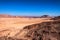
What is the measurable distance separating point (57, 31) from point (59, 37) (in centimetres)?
105

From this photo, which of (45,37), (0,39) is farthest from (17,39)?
(45,37)

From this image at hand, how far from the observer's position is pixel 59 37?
9.69 meters

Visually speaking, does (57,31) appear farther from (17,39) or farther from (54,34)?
(17,39)

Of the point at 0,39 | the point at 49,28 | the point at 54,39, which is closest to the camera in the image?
the point at 54,39

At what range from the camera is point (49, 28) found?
37.8 feet

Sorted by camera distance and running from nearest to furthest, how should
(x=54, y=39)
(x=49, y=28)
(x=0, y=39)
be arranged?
(x=54, y=39) → (x=0, y=39) → (x=49, y=28)

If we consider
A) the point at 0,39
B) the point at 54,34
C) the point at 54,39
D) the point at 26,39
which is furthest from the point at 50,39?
the point at 0,39

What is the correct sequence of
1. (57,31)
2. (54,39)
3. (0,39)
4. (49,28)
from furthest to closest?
(49,28) → (57,31) → (0,39) → (54,39)

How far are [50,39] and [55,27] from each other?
8.42 feet

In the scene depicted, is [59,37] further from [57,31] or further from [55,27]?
[55,27]

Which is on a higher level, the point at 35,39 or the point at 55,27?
the point at 55,27

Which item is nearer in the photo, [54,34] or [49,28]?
[54,34]

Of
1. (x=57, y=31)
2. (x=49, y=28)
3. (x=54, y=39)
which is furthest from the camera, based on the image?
(x=49, y=28)

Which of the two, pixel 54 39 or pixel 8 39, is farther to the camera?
pixel 8 39
